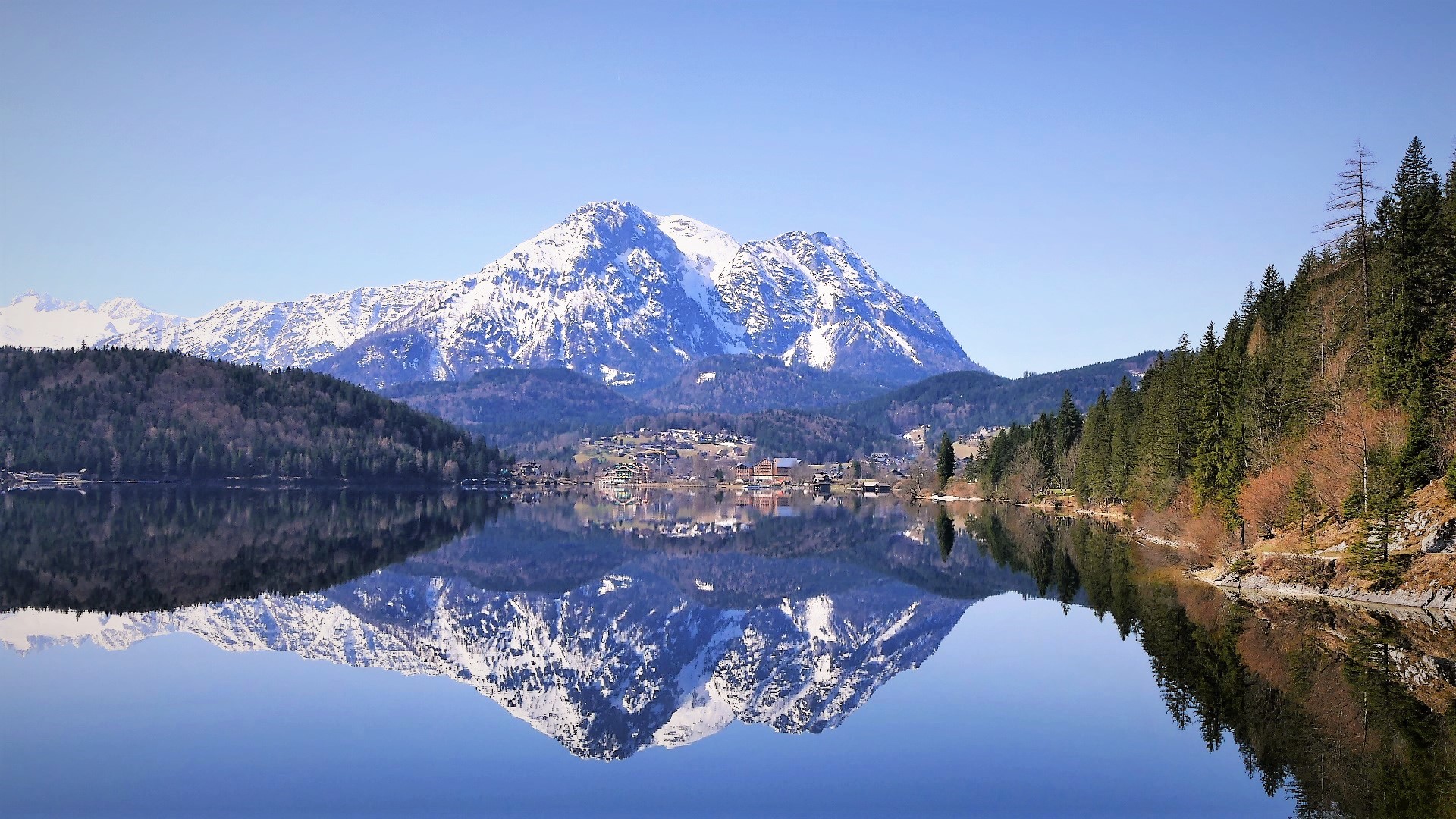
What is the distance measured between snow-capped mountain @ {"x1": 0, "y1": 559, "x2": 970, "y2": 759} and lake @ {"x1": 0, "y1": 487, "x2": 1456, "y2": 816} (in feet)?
0.73

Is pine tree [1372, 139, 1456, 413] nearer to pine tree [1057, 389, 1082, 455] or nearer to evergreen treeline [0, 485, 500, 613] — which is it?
evergreen treeline [0, 485, 500, 613]

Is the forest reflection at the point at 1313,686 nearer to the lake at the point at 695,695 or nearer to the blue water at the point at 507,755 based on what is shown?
the lake at the point at 695,695

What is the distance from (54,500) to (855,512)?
3748 inches

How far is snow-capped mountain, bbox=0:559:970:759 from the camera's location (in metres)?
33.8

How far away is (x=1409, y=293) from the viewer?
2184 inches

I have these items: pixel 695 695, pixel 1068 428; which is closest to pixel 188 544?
pixel 695 695

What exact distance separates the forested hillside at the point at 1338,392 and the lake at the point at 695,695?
656cm

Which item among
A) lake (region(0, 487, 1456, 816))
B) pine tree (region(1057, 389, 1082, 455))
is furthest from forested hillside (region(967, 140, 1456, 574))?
pine tree (region(1057, 389, 1082, 455))

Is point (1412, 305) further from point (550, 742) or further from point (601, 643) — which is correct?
point (550, 742)

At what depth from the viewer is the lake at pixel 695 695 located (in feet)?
81.2

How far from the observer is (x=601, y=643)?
46781mm

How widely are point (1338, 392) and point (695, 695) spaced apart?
43.4 metres

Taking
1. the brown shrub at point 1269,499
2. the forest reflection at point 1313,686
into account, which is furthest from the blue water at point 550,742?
the brown shrub at point 1269,499

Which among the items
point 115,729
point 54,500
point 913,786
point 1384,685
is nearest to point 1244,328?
point 1384,685
